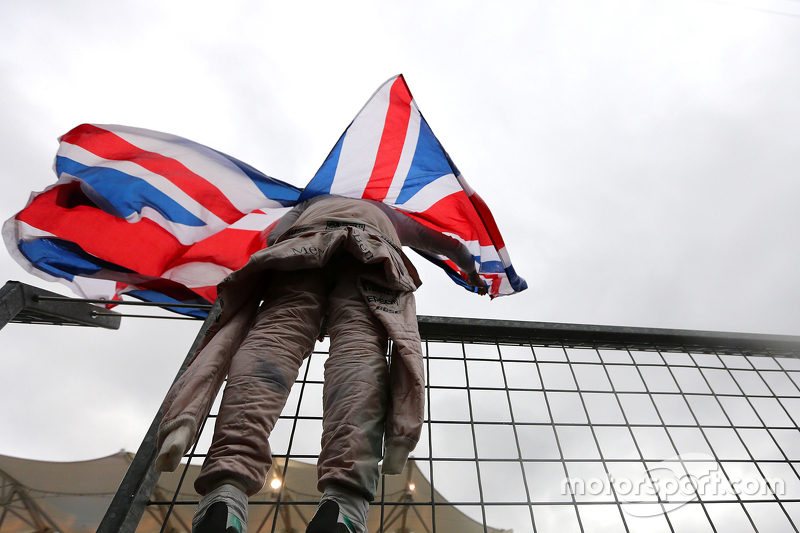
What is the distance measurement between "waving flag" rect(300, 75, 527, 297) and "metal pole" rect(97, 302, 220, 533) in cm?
120

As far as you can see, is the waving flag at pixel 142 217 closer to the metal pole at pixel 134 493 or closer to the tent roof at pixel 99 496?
the metal pole at pixel 134 493

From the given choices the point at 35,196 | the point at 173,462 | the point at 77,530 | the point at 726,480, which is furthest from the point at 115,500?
Result: the point at 77,530

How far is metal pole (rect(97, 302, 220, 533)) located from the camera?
3.45 feet

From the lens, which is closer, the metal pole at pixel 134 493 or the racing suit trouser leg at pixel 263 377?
the racing suit trouser leg at pixel 263 377

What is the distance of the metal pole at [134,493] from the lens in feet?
3.45

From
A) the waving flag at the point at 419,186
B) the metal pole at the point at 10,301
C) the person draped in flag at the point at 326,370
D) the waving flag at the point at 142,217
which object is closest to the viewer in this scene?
the person draped in flag at the point at 326,370

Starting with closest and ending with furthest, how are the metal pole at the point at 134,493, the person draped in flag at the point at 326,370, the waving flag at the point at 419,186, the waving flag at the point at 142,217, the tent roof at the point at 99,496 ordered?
the person draped in flag at the point at 326,370 → the metal pole at the point at 134,493 → the waving flag at the point at 142,217 → the waving flag at the point at 419,186 → the tent roof at the point at 99,496

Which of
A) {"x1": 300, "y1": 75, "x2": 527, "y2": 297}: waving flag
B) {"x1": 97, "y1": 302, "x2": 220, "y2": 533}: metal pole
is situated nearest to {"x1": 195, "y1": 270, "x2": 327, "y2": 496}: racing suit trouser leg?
{"x1": 97, "y1": 302, "x2": 220, "y2": 533}: metal pole

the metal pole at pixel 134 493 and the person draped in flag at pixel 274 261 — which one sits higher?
the person draped in flag at pixel 274 261

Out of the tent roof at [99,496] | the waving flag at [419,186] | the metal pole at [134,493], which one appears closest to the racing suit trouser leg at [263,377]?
the metal pole at [134,493]

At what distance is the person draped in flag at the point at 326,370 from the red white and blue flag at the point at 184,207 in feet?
2.28

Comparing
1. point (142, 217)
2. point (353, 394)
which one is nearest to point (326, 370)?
point (353, 394)

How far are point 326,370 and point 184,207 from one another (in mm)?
1309

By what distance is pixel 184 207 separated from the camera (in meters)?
1.90
